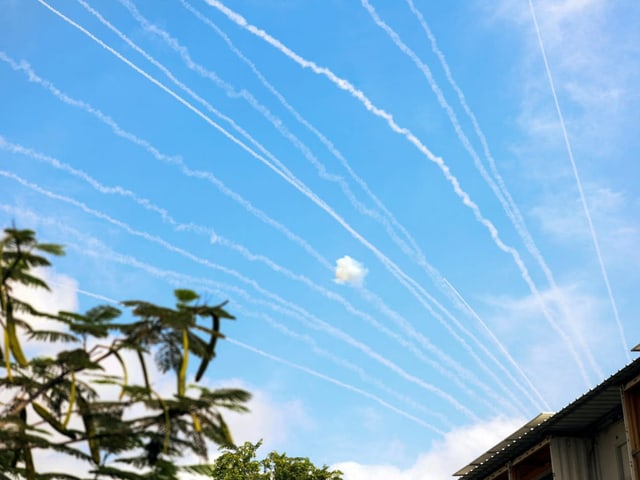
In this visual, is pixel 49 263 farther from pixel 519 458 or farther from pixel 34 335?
pixel 519 458

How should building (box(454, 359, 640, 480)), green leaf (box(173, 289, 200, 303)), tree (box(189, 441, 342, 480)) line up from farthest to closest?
tree (box(189, 441, 342, 480)) < building (box(454, 359, 640, 480)) < green leaf (box(173, 289, 200, 303))

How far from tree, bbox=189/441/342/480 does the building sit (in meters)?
25.0

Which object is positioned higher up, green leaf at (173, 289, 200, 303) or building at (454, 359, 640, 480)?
building at (454, 359, 640, 480)

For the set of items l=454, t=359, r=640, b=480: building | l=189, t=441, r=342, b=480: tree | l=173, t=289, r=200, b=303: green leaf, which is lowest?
l=173, t=289, r=200, b=303: green leaf

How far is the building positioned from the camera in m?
28.8

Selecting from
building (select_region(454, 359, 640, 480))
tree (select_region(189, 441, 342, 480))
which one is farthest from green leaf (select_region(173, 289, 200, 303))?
Answer: tree (select_region(189, 441, 342, 480))

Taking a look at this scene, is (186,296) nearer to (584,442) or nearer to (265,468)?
(584,442)

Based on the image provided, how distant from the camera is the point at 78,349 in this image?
502 inches

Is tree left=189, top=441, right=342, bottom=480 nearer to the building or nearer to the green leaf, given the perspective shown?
the building

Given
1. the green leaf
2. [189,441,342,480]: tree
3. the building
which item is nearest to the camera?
the green leaf

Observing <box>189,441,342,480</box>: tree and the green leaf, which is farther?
<box>189,441,342,480</box>: tree

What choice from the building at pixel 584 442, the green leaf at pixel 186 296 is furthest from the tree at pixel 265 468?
the green leaf at pixel 186 296

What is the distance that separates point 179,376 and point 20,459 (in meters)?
4.35

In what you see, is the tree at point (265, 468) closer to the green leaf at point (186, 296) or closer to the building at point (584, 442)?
the building at point (584, 442)
